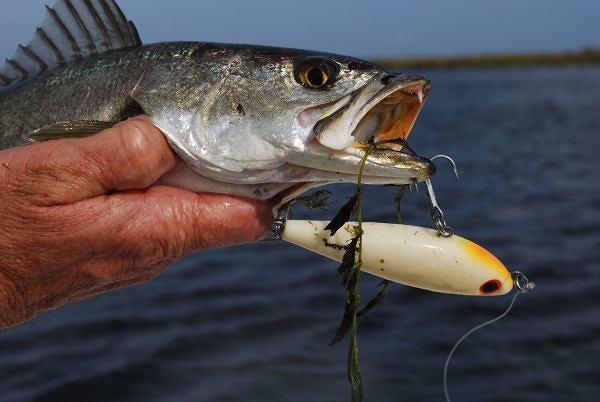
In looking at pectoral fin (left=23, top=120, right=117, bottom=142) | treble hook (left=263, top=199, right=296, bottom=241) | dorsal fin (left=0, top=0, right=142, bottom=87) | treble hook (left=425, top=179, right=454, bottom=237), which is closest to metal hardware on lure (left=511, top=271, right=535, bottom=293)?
treble hook (left=425, top=179, right=454, bottom=237)

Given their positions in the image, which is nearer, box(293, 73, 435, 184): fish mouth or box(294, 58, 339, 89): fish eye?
box(293, 73, 435, 184): fish mouth

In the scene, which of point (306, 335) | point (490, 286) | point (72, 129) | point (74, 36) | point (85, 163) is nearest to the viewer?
point (85, 163)

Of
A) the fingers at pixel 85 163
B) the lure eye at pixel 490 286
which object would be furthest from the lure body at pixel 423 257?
the fingers at pixel 85 163

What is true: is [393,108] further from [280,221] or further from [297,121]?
[280,221]

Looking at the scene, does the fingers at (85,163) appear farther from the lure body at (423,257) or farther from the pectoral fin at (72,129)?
the lure body at (423,257)

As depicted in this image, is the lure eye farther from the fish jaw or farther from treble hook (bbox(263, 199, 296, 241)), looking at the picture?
treble hook (bbox(263, 199, 296, 241))

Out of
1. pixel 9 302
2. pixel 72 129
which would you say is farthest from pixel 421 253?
pixel 9 302
